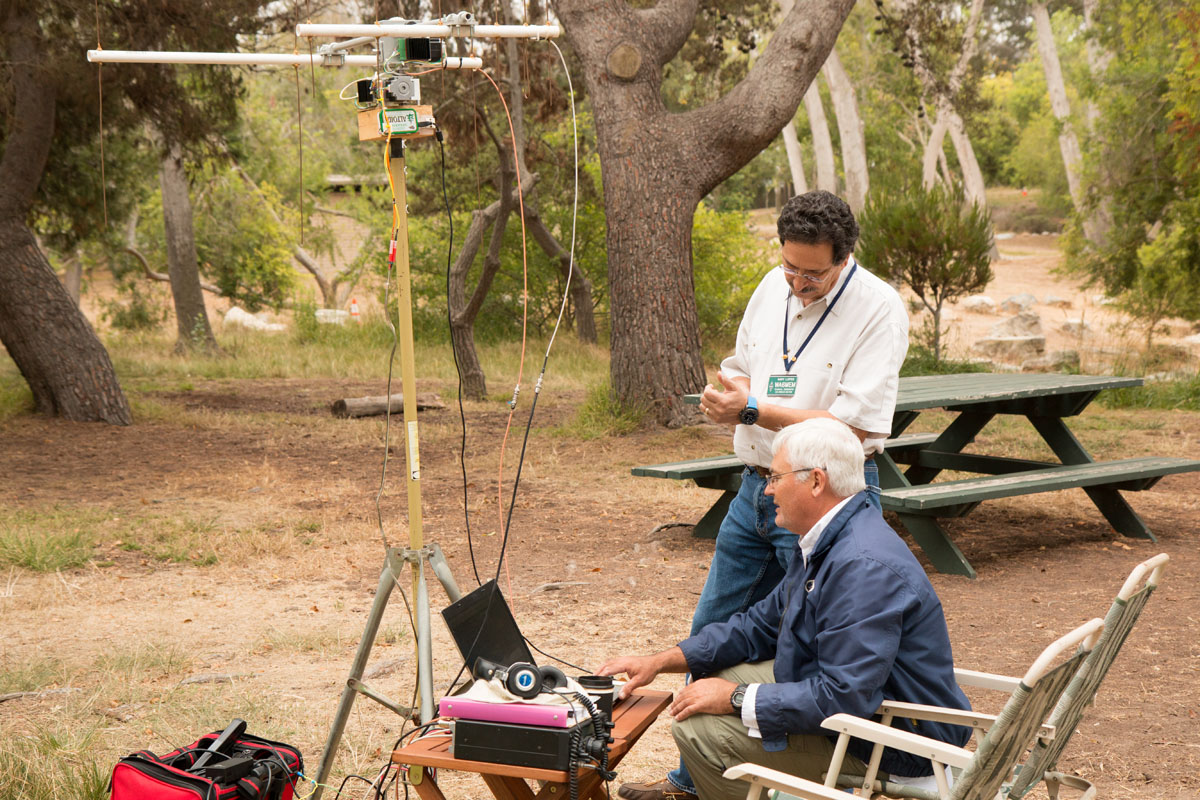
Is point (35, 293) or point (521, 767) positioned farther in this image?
point (35, 293)

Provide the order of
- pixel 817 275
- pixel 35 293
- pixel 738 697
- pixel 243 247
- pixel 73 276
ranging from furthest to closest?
pixel 73 276 < pixel 243 247 < pixel 35 293 < pixel 817 275 < pixel 738 697

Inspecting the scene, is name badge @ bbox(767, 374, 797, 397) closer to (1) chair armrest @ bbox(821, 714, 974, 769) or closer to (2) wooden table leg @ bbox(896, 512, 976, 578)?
(1) chair armrest @ bbox(821, 714, 974, 769)

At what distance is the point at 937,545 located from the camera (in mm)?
6316

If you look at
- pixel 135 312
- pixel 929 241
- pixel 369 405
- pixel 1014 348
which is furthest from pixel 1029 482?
pixel 135 312

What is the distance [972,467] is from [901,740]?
218 inches

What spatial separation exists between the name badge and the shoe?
124 centimetres

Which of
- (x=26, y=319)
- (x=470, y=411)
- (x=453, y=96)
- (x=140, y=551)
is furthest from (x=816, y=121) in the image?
(x=140, y=551)

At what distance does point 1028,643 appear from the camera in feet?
16.8

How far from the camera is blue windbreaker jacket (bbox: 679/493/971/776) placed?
8.68 ft

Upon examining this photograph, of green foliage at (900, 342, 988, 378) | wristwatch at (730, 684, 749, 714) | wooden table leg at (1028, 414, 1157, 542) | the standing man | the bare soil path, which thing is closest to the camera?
wristwatch at (730, 684, 749, 714)

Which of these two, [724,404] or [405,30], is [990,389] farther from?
[405,30]

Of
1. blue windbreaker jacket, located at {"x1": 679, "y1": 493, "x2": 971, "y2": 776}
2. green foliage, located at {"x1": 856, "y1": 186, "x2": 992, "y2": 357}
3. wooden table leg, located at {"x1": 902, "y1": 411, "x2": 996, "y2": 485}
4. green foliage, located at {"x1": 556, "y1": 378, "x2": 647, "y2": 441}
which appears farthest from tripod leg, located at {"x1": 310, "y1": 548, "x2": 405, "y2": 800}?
green foliage, located at {"x1": 856, "y1": 186, "x2": 992, "y2": 357}

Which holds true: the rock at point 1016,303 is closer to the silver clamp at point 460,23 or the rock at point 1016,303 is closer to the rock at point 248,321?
the rock at point 248,321

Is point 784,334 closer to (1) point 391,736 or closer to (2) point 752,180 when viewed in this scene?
(1) point 391,736
